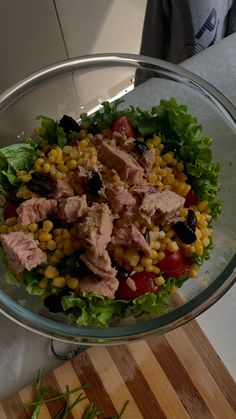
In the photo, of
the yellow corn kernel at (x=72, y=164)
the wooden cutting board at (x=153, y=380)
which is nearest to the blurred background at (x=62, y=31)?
the yellow corn kernel at (x=72, y=164)

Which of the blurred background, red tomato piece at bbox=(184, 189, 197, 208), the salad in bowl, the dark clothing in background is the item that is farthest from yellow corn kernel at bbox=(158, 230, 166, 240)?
the blurred background

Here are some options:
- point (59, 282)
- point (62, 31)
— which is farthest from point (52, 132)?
point (62, 31)

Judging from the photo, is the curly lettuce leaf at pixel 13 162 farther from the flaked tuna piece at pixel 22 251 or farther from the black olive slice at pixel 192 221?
the black olive slice at pixel 192 221

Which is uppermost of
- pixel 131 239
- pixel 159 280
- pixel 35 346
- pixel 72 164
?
pixel 72 164

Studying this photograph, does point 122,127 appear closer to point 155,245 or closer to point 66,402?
point 155,245

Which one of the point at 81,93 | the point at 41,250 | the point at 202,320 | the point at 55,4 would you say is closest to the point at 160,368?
the point at 202,320

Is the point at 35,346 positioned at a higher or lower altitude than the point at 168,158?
lower

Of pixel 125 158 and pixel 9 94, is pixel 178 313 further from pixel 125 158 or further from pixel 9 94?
pixel 9 94
